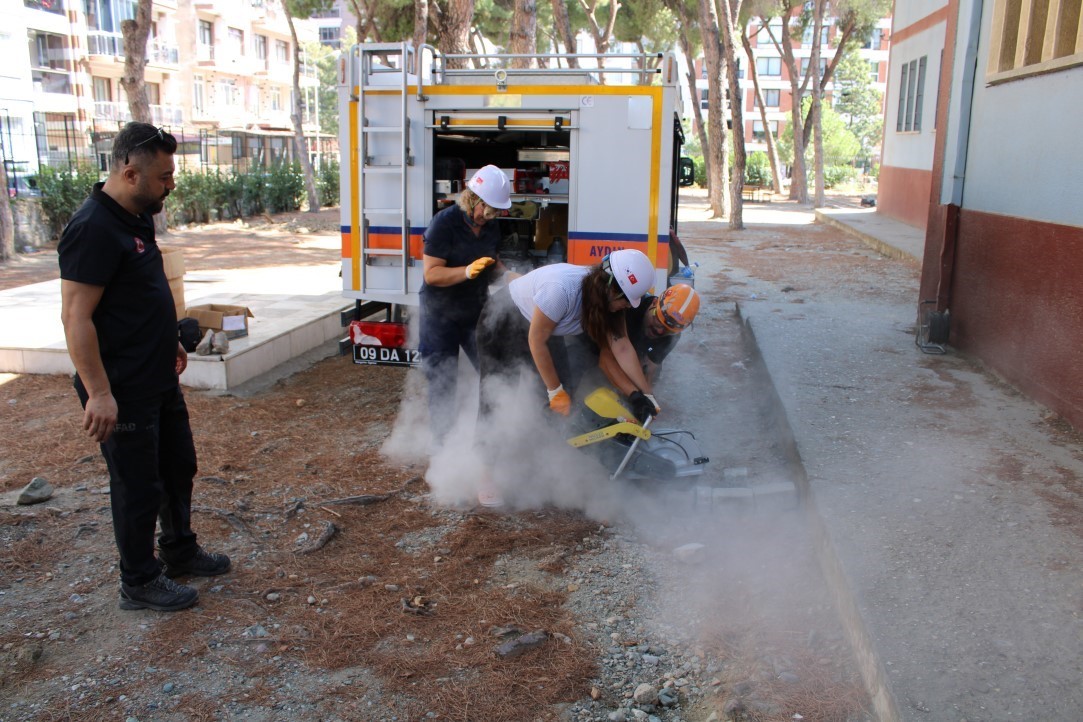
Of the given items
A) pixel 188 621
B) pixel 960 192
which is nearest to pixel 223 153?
pixel 960 192

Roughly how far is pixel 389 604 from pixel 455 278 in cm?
194

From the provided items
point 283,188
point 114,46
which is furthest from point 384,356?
point 114,46

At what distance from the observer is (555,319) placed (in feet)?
14.1

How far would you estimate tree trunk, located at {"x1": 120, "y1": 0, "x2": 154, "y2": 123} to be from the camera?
16281mm

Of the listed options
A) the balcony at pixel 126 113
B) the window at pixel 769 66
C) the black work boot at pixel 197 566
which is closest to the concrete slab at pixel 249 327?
the black work boot at pixel 197 566

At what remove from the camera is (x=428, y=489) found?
497 cm

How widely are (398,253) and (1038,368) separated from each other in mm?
4282

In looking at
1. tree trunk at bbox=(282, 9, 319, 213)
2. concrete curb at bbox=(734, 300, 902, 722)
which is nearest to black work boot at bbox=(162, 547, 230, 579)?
concrete curb at bbox=(734, 300, 902, 722)

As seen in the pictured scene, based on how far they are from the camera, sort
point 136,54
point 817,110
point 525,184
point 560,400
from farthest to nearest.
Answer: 1. point 817,110
2. point 136,54
3. point 525,184
4. point 560,400

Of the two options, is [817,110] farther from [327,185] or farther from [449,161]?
[449,161]

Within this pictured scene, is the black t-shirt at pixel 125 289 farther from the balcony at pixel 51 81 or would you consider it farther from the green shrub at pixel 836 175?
the green shrub at pixel 836 175

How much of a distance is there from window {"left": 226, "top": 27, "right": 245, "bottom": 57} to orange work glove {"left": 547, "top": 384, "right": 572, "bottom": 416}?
49.7 m

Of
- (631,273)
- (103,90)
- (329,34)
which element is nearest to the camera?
(631,273)

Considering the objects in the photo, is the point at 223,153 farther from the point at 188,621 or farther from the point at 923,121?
the point at 188,621
